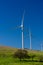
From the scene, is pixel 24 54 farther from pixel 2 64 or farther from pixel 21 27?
pixel 2 64

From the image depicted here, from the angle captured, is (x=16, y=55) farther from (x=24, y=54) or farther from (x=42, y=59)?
(x=42, y=59)

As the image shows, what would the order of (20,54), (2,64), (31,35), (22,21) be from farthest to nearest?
1. (31,35)
2. (20,54)
3. (22,21)
4. (2,64)

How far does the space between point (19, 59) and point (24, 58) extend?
15.2 ft

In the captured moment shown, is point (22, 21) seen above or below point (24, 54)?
above

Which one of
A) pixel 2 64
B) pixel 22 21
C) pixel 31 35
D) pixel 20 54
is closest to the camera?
pixel 2 64

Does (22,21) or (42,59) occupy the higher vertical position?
(22,21)

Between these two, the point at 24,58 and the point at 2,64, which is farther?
the point at 24,58

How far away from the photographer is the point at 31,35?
99875 millimetres

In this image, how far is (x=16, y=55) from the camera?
91812 millimetres

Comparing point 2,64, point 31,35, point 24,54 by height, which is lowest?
point 2,64

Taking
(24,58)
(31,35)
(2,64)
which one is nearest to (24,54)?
(24,58)

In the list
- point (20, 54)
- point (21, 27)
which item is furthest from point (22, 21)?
point (20, 54)

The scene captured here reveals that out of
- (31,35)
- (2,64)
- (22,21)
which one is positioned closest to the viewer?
(2,64)

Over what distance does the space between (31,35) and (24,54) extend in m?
12.4
